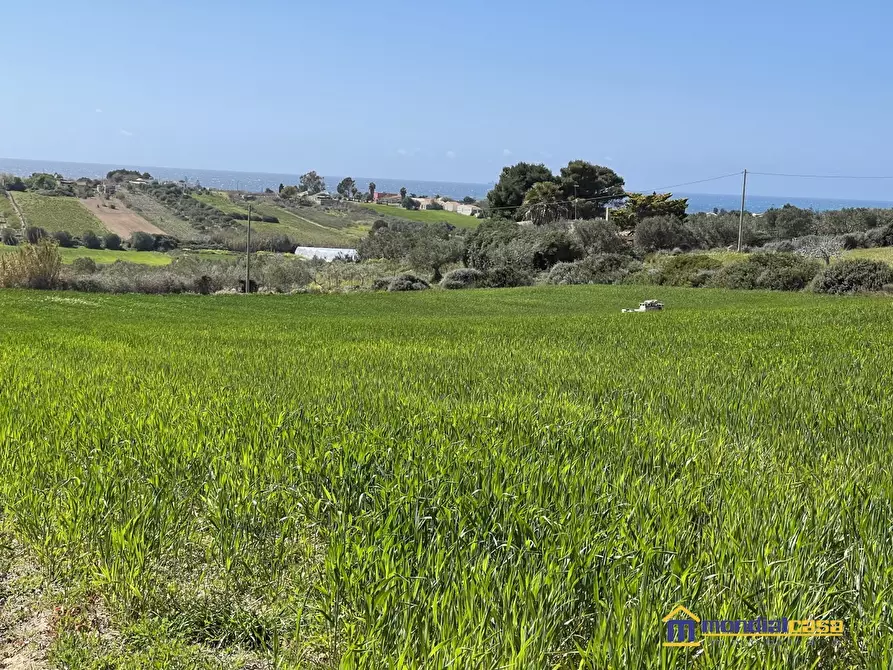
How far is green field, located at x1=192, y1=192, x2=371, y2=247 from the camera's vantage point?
90.3 meters

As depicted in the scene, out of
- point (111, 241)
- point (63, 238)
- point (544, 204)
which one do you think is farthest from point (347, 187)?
point (63, 238)

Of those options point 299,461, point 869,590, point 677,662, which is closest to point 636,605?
point 677,662

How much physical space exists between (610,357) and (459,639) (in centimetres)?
741

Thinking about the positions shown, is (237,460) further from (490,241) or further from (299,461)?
(490,241)

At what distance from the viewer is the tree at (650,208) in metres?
69.4

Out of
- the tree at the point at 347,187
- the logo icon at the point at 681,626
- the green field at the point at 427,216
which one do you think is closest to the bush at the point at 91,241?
the green field at the point at 427,216

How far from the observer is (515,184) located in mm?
83688

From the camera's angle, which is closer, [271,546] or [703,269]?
[271,546]

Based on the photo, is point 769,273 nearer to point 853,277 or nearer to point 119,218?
point 853,277

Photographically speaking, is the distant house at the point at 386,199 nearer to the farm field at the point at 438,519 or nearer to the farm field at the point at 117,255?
the farm field at the point at 117,255

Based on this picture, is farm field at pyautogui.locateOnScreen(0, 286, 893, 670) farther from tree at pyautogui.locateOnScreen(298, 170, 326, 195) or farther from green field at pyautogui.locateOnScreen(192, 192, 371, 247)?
tree at pyautogui.locateOnScreen(298, 170, 326, 195)

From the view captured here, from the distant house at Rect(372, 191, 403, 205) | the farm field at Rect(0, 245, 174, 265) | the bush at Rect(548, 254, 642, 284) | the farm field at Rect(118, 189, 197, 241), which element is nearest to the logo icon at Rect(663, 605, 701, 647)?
the bush at Rect(548, 254, 642, 284)

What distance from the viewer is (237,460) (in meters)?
4.41

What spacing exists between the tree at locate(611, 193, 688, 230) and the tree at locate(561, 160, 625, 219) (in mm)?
9428
